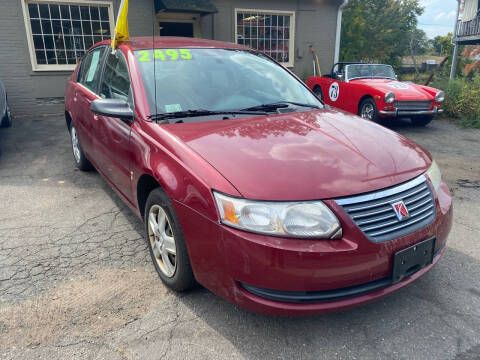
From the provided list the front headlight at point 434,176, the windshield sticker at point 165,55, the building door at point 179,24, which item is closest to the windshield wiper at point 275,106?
the windshield sticker at point 165,55

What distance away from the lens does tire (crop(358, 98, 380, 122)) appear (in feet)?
27.0

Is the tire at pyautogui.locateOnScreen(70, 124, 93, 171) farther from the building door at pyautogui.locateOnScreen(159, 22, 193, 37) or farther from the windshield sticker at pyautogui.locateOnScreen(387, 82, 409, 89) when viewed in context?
the building door at pyautogui.locateOnScreen(159, 22, 193, 37)

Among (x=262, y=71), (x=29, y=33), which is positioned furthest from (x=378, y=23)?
(x=262, y=71)

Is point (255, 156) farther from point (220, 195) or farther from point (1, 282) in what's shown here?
point (1, 282)

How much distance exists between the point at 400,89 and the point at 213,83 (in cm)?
622

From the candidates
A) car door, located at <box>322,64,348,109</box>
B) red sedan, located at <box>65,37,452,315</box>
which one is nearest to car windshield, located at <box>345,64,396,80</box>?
car door, located at <box>322,64,348,109</box>

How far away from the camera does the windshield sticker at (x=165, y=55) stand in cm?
328

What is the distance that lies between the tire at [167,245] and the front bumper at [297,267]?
26cm

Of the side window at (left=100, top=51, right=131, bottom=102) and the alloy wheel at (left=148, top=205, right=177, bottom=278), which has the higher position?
the side window at (left=100, top=51, right=131, bottom=102)

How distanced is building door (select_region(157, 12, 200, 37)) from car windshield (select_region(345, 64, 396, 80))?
4696 mm

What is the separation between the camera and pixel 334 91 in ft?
31.1

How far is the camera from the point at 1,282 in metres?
2.84

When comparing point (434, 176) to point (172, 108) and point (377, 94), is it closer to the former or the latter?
point (172, 108)

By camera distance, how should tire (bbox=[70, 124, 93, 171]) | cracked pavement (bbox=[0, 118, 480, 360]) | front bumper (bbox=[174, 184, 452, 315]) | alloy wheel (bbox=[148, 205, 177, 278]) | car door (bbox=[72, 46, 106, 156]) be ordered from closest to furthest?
front bumper (bbox=[174, 184, 452, 315])
cracked pavement (bbox=[0, 118, 480, 360])
alloy wheel (bbox=[148, 205, 177, 278])
car door (bbox=[72, 46, 106, 156])
tire (bbox=[70, 124, 93, 171])
